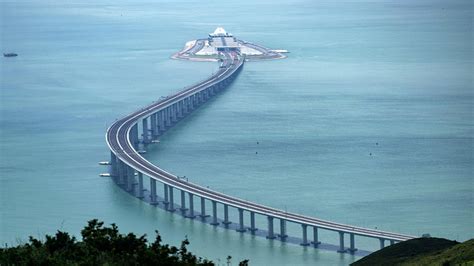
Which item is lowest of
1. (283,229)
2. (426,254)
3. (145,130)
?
(283,229)

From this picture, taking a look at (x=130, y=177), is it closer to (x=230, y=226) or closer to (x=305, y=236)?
(x=230, y=226)

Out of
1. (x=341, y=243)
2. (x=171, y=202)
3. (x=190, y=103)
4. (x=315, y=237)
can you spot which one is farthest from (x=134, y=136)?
(x=341, y=243)

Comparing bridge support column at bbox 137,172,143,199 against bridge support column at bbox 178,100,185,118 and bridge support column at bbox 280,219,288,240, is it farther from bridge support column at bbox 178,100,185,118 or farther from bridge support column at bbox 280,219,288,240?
bridge support column at bbox 178,100,185,118

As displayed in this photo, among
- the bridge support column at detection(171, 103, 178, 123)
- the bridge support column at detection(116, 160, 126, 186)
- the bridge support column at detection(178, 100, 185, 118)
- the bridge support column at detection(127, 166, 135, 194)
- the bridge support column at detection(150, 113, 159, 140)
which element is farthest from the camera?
the bridge support column at detection(178, 100, 185, 118)

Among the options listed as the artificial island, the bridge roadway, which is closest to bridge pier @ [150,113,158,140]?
the bridge roadway

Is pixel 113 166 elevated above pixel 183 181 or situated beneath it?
elevated above

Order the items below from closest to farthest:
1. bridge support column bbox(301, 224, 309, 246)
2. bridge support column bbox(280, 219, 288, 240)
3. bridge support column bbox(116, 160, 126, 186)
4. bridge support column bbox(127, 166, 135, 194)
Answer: bridge support column bbox(301, 224, 309, 246), bridge support column bbox(280, 219, 288, 240), bridge support column bbox(127, 166, 135, 194), bridge support column bbox(116, 160, 126, 186)
